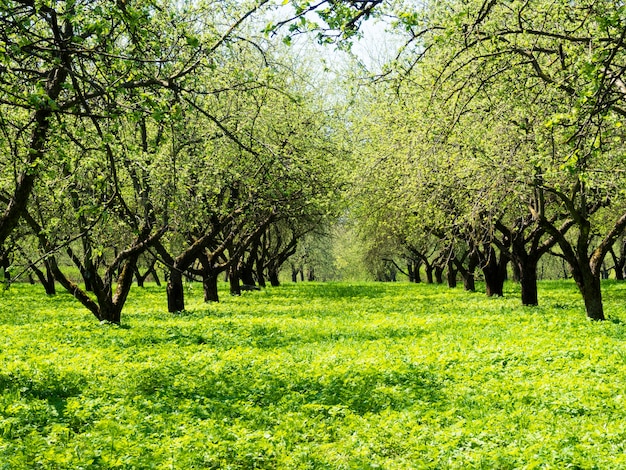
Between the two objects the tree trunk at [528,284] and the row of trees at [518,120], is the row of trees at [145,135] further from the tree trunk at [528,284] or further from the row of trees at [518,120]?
the tree trunk at [528,284]

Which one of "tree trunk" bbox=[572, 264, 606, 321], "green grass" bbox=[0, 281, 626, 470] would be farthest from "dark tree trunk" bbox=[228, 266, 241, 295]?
"tree trunk" bbox=[572, 264, 606, 321]

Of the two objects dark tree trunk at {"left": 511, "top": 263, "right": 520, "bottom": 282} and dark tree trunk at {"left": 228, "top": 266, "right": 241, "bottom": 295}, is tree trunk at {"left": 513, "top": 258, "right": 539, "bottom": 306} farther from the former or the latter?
dark tree trunk at {"left": 228, "top": 266, "right": 241, "bottom": 295}

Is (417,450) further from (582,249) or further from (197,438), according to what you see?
(582,249)

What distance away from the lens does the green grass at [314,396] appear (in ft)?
24.2

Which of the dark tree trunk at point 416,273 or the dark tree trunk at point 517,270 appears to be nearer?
the dark tree trunk at point 517,270

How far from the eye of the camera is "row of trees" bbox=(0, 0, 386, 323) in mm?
7742

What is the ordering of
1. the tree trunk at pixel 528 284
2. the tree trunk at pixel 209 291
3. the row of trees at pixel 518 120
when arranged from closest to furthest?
1. the row of trees at pixel 518 120
2. the tree trunk at pixel 528 284
3. the tree trunk at pixel 209 291

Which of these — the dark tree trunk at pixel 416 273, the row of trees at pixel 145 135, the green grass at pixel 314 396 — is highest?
the row of trees at pixel 145 135

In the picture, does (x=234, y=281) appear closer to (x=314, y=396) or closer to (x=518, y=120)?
(x=518, y=120)

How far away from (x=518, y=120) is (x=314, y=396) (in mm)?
9301

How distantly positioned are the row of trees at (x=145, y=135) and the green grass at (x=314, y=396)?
87.4 inches

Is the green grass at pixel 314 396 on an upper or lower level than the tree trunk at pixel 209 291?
lower

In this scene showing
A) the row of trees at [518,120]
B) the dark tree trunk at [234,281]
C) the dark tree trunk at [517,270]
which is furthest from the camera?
the dark tree trunk at [234,281]

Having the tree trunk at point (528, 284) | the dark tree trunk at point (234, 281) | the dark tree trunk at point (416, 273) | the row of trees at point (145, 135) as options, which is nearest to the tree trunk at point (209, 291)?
the row of trees at point (145, 135)
